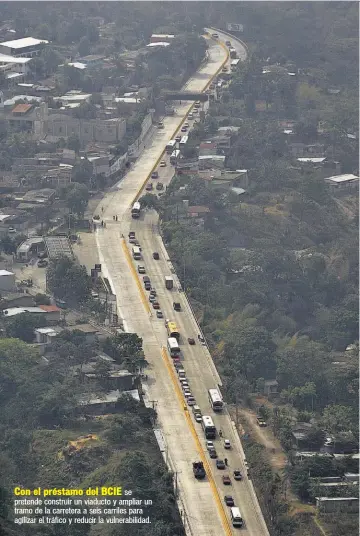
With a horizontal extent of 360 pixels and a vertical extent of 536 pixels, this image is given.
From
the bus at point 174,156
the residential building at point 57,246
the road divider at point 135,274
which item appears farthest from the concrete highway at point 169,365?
the residential building at point 57,246

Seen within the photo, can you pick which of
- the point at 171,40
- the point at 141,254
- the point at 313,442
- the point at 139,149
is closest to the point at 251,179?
the point at 139,149

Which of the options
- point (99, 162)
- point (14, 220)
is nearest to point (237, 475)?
point (14, 220)

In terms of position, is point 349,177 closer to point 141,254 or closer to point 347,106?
point 347,106

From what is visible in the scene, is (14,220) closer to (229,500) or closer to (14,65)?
(14,65)

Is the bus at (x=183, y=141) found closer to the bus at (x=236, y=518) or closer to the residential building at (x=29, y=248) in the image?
the residential building at (x=29, y=248)

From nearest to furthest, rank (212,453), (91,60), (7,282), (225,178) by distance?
(212,453), (7,282), (225,178), (91,60)

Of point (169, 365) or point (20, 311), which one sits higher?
point (169, 365)
